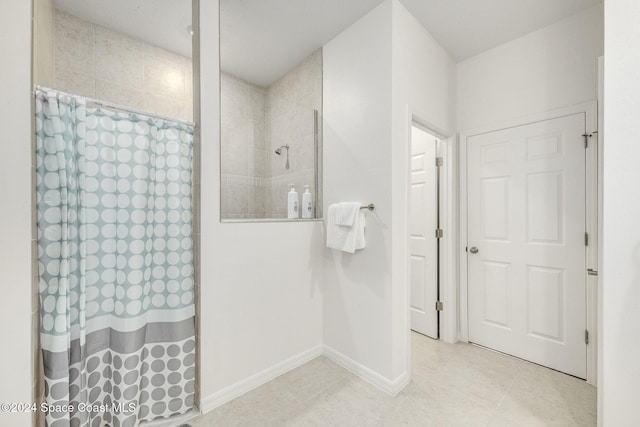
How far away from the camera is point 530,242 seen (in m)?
2.12

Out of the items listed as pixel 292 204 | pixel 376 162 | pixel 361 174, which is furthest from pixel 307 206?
pixel 376 162

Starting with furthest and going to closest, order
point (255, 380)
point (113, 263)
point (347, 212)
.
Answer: point (347, 212) < point (255, 380) < point (113, 263)

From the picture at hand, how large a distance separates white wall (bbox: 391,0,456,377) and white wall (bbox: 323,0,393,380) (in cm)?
5

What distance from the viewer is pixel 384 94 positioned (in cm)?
178

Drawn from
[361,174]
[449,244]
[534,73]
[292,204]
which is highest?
[534,73]

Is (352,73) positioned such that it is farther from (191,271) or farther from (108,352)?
(108,352)

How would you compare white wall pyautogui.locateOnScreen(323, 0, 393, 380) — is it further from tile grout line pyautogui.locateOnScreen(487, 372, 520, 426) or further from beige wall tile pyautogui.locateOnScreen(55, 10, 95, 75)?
beige wall tile pyautogui.locateOnScreen(55, 10, 95, 75)

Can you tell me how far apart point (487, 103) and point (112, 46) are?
3.09 meters

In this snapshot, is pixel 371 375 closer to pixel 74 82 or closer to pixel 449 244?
pixel 449 244

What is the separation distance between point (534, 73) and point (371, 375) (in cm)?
259

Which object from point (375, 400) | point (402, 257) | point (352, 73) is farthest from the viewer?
point (352, 73)

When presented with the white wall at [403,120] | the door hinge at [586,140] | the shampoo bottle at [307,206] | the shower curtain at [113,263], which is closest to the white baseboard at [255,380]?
the shower curtain at [113,263]

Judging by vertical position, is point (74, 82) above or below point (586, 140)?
above

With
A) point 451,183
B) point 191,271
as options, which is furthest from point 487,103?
point 191,271
